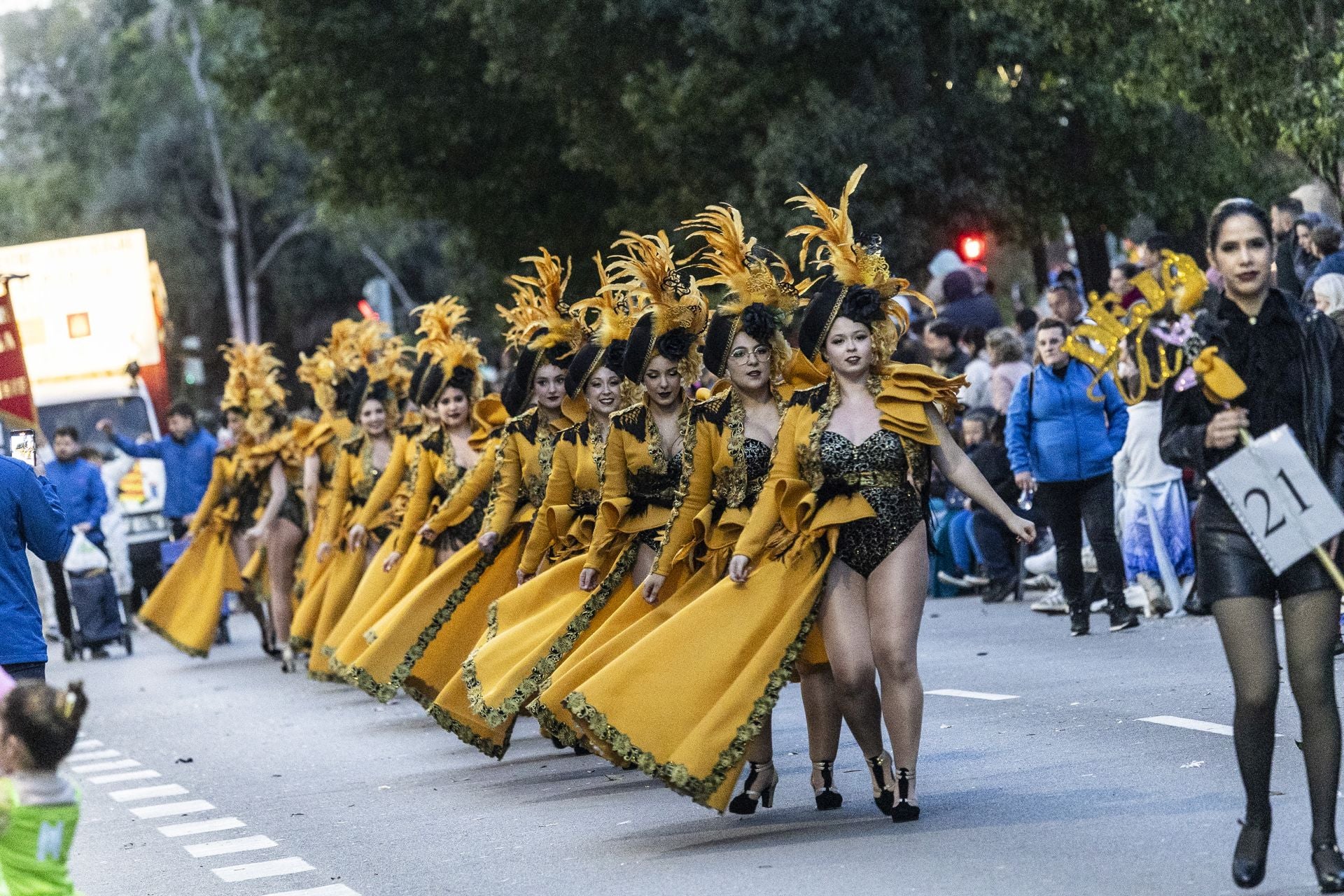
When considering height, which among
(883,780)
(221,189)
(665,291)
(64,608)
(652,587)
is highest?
(221,189)

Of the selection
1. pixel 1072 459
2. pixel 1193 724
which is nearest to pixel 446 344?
pixel 1072 459

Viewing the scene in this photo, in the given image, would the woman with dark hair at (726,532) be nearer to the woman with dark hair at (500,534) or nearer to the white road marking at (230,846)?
the white road marking at (230,846)

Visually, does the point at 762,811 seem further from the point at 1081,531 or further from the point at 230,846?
the point at 1081,531

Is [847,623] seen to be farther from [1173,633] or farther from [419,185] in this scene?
[419,185]

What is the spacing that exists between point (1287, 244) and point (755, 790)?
845 centimetres

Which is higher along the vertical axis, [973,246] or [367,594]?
[973,246]

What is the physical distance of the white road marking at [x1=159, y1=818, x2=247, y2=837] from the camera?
10305mm

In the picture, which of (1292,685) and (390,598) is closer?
(1292,685)

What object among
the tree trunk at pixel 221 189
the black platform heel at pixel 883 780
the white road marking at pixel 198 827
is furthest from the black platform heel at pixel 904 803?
the tree trunk at pixel 221 189

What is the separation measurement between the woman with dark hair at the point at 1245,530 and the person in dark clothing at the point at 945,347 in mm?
12244

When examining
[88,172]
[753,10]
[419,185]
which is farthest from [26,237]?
[753,10]

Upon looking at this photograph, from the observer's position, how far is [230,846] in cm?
978

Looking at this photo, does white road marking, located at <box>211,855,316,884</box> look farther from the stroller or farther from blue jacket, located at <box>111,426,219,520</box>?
blue jacket, located at <box>111,426,219,520</box>

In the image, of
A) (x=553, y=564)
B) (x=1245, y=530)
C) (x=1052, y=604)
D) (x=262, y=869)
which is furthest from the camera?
(x=1052, y=604)
